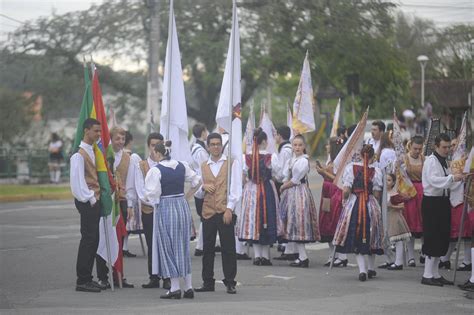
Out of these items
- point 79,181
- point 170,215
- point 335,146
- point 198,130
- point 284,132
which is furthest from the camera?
point 198,130

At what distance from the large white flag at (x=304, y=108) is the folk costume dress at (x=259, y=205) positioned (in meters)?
1.06

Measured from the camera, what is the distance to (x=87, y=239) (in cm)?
1126

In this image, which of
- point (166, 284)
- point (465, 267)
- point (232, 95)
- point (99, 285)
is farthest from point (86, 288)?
point (465, 267)

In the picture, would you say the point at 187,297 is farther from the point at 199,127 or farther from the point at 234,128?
the point at 199,127

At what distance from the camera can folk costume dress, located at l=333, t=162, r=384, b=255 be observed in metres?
12.2

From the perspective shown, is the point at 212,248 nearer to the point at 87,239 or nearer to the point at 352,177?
the point at 87,239

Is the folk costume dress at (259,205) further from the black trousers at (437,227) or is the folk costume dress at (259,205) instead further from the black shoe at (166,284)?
the black trousers at (437,227)

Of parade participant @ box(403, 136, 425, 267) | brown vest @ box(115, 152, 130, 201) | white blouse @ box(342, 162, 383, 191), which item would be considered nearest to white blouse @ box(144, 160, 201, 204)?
brown vest @ box(115, 152, 130, 201)

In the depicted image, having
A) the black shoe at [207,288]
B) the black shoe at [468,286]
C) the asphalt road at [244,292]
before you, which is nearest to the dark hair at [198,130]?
the asphalt road at [244,292]

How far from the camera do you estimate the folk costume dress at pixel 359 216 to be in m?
12.2

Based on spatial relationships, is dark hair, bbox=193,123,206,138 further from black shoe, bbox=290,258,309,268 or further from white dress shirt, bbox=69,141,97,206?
white dress shirt, bbox=69,141,97,206

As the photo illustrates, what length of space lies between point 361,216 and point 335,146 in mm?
2012


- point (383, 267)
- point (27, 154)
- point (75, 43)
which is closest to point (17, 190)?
point (27, 154)

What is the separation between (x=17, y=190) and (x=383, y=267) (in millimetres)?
16265
